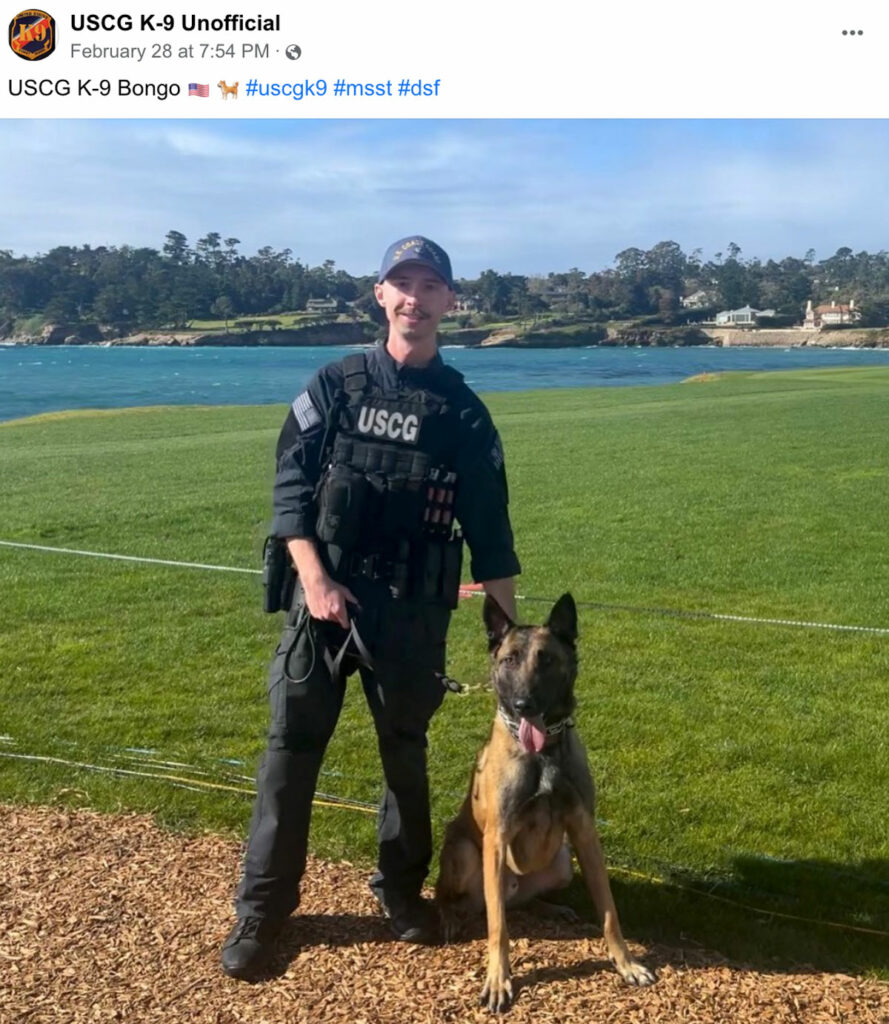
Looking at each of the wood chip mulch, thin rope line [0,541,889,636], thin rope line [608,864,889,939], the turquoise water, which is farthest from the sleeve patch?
the turquoise water

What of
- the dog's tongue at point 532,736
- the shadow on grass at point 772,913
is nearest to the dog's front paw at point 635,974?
the shadow on grass at point 772,913

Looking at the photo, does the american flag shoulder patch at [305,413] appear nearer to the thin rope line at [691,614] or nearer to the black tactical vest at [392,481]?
the black tactical vest at [392,481]

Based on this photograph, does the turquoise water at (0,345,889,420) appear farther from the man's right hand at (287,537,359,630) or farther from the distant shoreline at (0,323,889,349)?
the man's right hand at (287,537,359,630)

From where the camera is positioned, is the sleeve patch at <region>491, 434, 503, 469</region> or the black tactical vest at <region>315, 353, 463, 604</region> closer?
the black tactical vest at <region>315, 353, 463, 604</region>

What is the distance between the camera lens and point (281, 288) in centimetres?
13538

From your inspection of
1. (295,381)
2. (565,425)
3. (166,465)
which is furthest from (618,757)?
(295,381)

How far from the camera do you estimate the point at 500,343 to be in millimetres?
119562

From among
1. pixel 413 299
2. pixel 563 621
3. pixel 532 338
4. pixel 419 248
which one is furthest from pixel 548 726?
pixel 532 338

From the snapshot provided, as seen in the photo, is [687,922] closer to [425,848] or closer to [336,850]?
[425,848]

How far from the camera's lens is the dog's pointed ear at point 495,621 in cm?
409

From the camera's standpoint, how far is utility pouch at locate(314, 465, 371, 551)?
13.2ft

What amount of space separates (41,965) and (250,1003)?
0.91 metres

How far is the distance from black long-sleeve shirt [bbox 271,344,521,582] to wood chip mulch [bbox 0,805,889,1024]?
1.64 metres

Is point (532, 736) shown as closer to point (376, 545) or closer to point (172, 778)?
point (376, 545)
